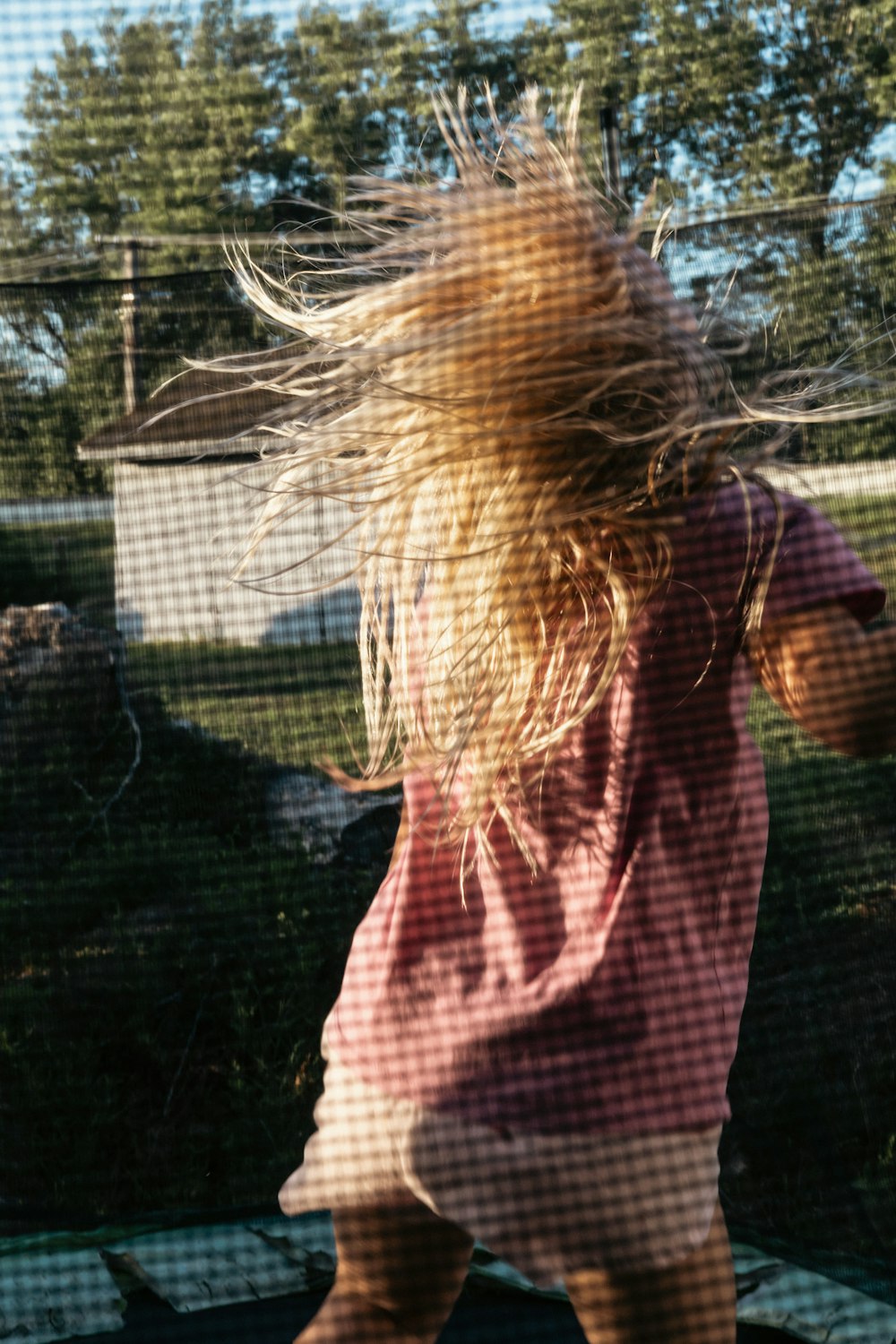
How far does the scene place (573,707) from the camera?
0.84 meters

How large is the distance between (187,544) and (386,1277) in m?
0.97

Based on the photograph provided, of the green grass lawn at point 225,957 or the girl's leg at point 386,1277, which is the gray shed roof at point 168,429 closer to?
the green grass lawn at point 225,957

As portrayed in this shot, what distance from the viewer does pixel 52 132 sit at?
4.66 feet

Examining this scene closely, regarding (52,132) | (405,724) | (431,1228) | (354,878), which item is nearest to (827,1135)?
(354,878)

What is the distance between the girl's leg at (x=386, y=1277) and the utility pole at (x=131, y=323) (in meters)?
1.09

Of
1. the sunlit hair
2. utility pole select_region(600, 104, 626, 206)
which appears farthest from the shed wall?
the sunlit hair

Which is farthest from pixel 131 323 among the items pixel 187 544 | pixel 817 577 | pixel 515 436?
pixel 817 577

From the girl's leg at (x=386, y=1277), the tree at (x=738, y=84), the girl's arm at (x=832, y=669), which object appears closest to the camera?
the girl's arm at (x=832, y=669)

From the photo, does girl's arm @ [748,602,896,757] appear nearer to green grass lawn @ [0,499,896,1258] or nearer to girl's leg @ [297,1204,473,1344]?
girl's leg @ [297,1204,473,1344]

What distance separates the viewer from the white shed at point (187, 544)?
1.58 meters

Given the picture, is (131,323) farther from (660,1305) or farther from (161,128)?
(660,1305)

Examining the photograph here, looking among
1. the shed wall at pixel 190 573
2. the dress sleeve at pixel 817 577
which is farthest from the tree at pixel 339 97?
the dress sleeve at pixel 817 577

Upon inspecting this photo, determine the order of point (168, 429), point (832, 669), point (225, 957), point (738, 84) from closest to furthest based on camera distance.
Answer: point (832, 669) < point (738, 84) < point (168, 429) < point (225, 957)

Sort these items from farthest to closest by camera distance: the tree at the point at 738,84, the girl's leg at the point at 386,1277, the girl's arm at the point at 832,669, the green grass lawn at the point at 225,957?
the green grass lawn at the point at 225,957 < the tree at the point at 738,84 < the girl's leg at the point at 386,1277 < the girl's arm at the point at 832,669
